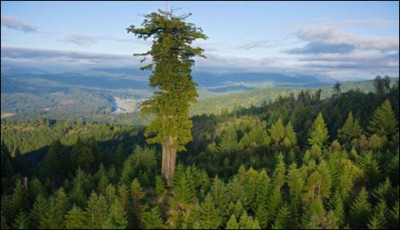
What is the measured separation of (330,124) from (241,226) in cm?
8126

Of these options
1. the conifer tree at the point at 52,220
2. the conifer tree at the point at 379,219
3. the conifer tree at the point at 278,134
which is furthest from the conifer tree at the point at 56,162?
the conifer tree at the point at 379,219

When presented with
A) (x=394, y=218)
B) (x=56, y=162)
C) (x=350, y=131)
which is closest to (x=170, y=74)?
(x=394, y=218)

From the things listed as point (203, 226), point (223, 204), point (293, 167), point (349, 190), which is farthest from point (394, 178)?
point (203, 226)

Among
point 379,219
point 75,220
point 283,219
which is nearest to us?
point 379,219

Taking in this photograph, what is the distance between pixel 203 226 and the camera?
2533 cm

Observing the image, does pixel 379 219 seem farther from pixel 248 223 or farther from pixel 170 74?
pixel 170 74

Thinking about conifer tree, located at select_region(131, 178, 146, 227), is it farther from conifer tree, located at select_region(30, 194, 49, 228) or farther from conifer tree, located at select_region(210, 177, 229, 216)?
conifer tree, located at select_region(30, 194, 49, 228)

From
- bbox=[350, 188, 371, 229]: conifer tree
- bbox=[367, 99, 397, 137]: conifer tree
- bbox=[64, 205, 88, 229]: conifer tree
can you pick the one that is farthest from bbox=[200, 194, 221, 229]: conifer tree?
bbox=[367, 99, 397, 137]: conifer tree

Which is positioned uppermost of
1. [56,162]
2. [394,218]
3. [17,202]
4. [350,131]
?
[350,131]

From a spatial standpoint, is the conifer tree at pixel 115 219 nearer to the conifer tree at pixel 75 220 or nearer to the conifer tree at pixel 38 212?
the conifer tree at pixel 75 220

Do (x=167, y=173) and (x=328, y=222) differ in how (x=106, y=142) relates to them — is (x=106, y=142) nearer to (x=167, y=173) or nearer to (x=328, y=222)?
(x=167, y=173)

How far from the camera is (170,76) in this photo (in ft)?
107

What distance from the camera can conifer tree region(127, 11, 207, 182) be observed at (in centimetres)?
3181

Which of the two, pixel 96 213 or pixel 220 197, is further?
pixel 220 197
